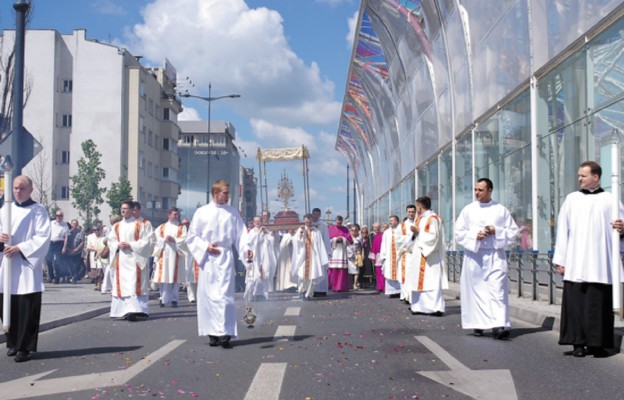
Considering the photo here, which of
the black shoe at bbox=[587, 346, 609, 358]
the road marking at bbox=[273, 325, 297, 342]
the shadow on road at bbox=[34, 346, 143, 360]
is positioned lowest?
the shadow on road at bbox=[34, 346, 143, 360]

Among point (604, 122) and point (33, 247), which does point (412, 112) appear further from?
point (33, 247)

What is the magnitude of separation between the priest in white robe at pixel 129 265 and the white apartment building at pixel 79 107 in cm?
4481

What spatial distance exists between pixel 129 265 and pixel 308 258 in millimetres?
6867

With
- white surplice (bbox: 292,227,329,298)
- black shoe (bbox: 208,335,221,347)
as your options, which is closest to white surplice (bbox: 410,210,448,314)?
black shoe (bbox: 208,335,221,347)

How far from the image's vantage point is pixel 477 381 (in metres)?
6.46

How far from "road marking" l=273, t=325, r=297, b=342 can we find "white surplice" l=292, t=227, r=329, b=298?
7705 mm

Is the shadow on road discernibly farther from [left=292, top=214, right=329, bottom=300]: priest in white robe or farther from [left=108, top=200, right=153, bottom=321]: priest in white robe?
[left=292, top=214, right=329, bottom=300]: priest in white robe

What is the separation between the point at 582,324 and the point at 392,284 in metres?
11.8

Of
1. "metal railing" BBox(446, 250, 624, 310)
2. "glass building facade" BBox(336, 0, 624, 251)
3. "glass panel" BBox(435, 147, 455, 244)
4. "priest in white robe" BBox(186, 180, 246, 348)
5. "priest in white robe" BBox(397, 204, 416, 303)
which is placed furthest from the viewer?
"glass panel" BBox(435, 147, 455, 244)

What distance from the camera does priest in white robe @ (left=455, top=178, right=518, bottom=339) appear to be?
32.7 feet

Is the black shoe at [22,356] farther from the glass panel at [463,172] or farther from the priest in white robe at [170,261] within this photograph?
the glass panel at [463,172]

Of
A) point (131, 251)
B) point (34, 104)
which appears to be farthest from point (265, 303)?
point (34, 104)

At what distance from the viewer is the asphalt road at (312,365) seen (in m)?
6.09

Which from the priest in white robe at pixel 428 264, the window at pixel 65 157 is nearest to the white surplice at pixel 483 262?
the priest in white robe at pixel 428 264
